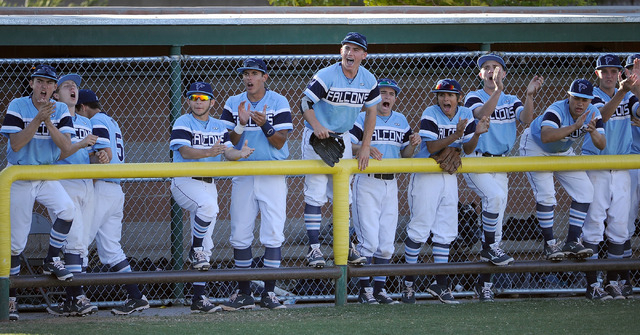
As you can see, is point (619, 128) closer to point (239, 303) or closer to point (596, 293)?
point (596, 293)

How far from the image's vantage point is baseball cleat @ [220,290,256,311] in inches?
225

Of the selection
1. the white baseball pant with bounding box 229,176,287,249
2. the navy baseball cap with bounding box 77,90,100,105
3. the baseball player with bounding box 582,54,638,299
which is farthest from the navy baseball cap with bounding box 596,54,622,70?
the navy baseball cap with bounding box 77,90,100,105

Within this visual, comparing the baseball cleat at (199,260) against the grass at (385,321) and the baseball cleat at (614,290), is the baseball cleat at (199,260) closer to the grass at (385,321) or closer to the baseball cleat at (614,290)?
the grass at (385,321)

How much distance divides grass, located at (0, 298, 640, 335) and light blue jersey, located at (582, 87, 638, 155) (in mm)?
1242

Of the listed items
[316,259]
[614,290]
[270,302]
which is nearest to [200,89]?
[316,259]

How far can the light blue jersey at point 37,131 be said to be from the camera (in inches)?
218

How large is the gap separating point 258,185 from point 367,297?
1.15 m

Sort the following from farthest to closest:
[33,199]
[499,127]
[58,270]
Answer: [499,127], [33,199], [58,270]

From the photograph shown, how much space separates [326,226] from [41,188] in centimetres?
284

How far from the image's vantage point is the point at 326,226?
24.7 ft

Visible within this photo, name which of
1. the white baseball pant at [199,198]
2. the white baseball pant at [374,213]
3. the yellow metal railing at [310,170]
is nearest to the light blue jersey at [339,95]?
the yellow metal railing at [310,170]

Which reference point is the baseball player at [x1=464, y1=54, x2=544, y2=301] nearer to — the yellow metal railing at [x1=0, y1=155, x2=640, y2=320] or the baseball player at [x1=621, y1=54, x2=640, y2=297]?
the yellow metal railing at [x1=0, y1=155, x2=640, y2=320]

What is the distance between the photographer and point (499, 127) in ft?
Result: 20.9

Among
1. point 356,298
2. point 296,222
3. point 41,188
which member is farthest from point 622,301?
point 41,188
